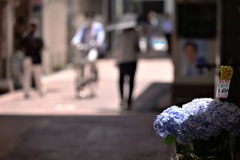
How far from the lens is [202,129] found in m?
3.69

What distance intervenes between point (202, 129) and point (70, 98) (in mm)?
11149

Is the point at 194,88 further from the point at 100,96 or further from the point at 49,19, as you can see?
the point at 49,19

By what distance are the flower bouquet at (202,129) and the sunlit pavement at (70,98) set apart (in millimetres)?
7953

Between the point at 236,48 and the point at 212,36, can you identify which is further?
the point at 212,36

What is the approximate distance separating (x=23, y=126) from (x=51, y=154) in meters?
2.31

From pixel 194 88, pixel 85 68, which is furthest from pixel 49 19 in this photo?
pixel 194 88

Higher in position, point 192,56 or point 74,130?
point 192,56

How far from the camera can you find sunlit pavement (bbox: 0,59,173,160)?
795 cm

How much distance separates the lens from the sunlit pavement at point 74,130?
795 centimetres

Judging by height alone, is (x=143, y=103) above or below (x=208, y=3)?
below

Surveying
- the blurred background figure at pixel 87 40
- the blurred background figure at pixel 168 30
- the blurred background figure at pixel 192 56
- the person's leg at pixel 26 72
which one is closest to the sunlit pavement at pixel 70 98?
the person's leg at pixel 26 72

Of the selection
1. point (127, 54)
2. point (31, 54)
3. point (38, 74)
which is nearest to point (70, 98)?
point (38, 74)

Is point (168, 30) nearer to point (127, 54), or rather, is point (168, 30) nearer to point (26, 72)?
point (26, 72)

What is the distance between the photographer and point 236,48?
352 inches
